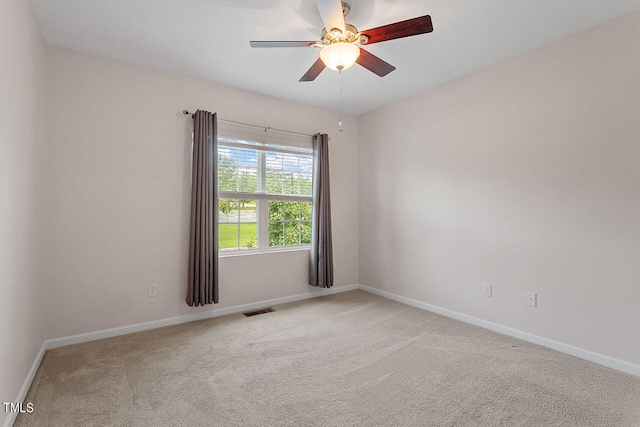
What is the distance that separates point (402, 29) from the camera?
1.98 m

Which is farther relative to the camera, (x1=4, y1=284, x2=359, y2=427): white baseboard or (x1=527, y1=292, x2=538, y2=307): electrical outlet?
(x1=527, y1=292, x2=538, y2=307): electrical outlet

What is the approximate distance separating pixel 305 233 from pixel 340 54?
2.55 m

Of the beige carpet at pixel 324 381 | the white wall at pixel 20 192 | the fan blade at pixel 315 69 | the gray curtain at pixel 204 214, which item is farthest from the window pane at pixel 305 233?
the white wall at pixel 20 192

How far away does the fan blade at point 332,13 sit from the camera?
187 centimetres

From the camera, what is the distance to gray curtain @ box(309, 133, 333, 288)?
4090 millimetres

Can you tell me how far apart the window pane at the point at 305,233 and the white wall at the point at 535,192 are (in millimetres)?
1167

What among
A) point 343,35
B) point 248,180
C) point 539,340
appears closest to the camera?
point 343,35

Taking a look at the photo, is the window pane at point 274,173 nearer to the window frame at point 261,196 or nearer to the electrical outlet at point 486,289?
the window frame at point 261,196

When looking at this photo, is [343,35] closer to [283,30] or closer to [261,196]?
[283,30]

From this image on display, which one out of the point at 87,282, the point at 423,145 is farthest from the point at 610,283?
the point at 87,282

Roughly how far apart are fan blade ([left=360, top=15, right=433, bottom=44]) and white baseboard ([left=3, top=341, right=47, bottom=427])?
2994mm

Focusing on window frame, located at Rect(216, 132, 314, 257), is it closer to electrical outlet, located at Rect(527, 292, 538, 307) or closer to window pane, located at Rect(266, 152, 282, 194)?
window pane, located at Rect(266, 152, 282, 194)

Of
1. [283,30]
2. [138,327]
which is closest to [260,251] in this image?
[138,327]

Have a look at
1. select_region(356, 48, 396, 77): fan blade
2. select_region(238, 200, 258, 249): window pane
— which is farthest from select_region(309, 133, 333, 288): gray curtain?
select_region(356, 48, 396, 77): fan blade
